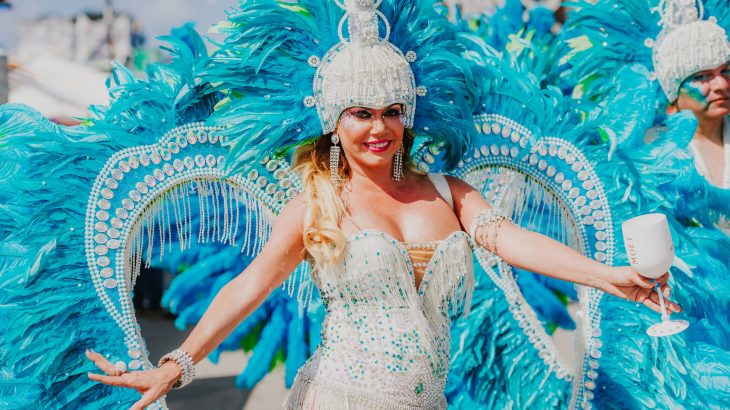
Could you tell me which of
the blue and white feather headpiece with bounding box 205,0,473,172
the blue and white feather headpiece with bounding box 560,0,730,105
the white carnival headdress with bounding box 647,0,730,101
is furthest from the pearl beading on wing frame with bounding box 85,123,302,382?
the white carnival headdress with bounding box 647,0,730,101

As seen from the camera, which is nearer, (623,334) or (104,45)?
(623,334)

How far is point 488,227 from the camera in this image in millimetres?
2463

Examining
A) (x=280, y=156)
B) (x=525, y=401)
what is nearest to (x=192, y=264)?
(x=280, y=156)

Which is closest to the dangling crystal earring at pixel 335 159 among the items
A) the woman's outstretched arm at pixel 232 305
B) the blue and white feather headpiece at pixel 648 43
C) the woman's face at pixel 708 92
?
the woman's outstretched arm at pixel 232 305

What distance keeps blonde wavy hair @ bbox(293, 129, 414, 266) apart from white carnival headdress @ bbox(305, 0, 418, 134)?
0.35ft

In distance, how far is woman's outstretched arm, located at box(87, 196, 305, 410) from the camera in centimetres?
214

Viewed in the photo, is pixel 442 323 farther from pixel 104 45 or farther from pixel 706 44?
pixel 104 45

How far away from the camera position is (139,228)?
2768 millimetres

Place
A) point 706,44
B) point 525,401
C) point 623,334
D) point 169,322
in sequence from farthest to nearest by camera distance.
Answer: point 169,322
point 706,44
point 525,401
point 623,334

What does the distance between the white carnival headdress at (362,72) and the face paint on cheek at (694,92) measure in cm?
168

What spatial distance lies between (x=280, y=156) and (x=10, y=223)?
2.85 feet

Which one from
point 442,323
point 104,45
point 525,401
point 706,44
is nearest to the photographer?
point 442,323

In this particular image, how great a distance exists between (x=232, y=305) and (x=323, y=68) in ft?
2.44

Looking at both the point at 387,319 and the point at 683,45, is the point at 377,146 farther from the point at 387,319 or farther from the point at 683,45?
the point at 683,45
